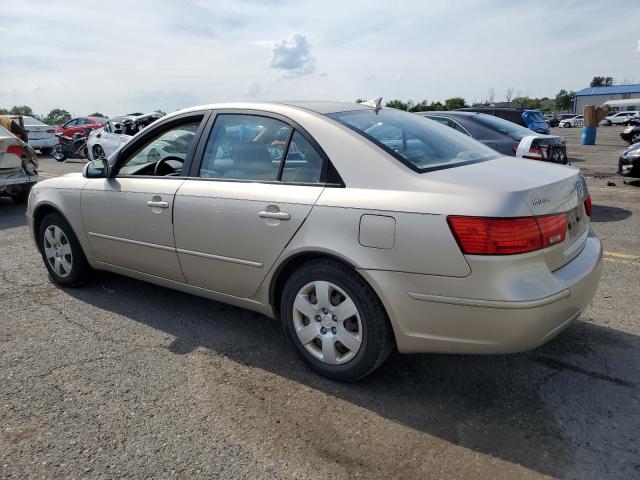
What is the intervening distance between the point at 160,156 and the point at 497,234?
2902mm

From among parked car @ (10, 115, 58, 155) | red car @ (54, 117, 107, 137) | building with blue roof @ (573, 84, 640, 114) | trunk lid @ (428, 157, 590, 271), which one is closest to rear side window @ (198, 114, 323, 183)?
trunk lid @ (428, 157, 590, 271)

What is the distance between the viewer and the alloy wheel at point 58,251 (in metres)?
4.64

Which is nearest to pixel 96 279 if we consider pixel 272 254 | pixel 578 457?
pixel 272 254

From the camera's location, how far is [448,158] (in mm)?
3137

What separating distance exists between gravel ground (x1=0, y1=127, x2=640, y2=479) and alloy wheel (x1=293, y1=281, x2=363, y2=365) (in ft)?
0.69

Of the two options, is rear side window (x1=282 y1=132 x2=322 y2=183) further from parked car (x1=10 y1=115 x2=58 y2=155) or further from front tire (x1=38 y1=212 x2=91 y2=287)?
parked car (x1=10 y1=115 x2=58 y2=155)

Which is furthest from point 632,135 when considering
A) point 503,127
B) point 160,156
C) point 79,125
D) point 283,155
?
point 283,155

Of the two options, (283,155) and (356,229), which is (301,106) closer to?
(283,155)

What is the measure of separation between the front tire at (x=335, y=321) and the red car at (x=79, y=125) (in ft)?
73.4

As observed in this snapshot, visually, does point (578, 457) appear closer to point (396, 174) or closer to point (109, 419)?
point (396, 174)

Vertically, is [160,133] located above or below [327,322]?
above

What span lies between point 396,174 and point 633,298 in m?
2.61

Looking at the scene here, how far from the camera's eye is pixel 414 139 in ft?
10.7

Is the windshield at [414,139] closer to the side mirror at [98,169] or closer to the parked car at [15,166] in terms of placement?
the side mirror at [98,169]
